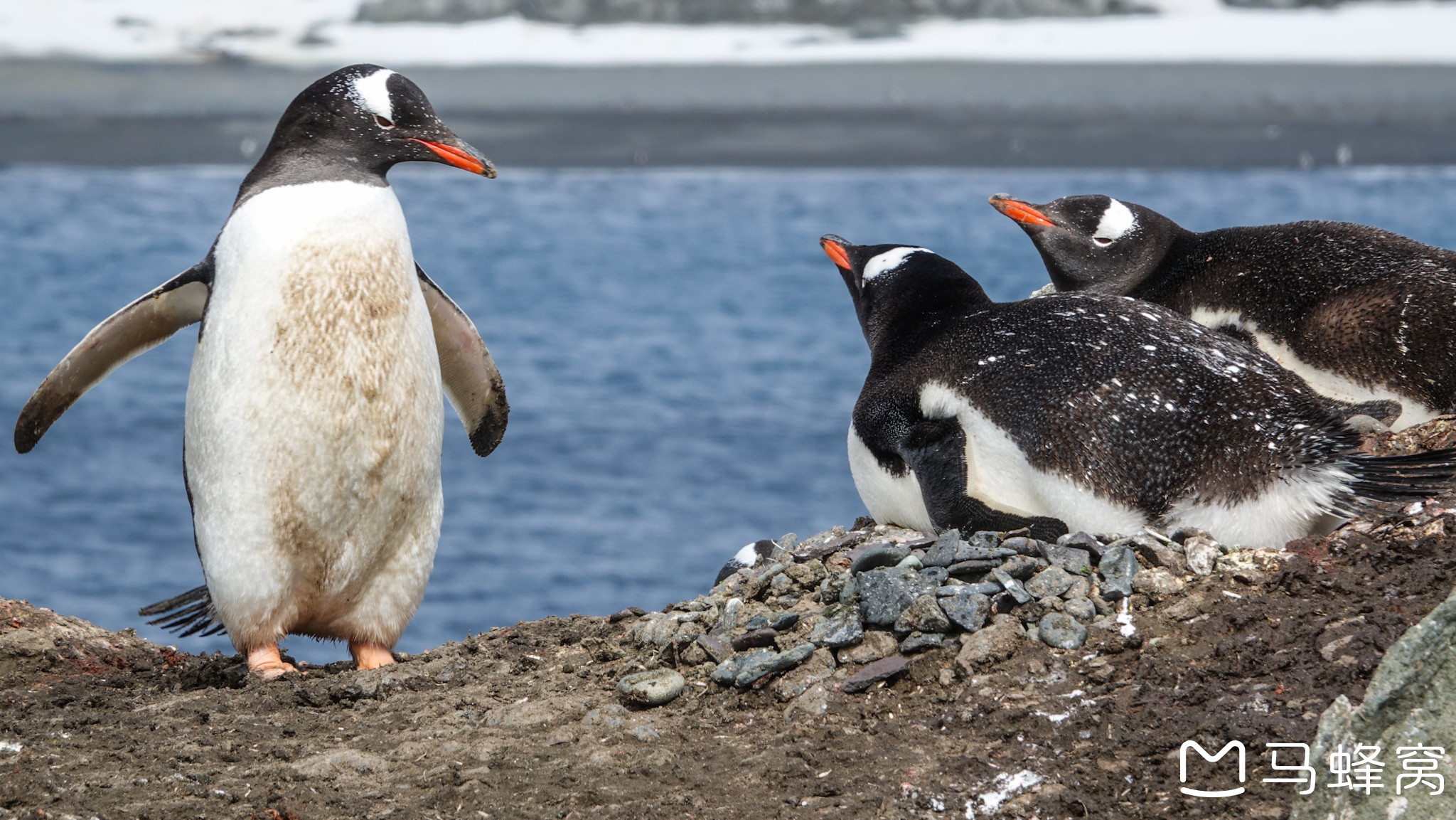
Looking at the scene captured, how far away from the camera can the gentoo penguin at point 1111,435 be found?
2.54 m

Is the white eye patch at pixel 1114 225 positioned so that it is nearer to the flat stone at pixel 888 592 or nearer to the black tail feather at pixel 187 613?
the flat stone at pixel 888 592

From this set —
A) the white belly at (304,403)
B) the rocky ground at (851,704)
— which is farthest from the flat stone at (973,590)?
the white belly at (304,403)

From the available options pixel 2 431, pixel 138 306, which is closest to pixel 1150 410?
pixel 138 306

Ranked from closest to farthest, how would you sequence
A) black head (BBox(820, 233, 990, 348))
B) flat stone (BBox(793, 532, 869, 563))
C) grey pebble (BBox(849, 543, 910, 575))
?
1. grey pebble (BBox(849, 543, 910, 575))
2. flat stone (BBox(793, 532, 869, 563))
3. black head (BBox(820, 233, 990, 348))

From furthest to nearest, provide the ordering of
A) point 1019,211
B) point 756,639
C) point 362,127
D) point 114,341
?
point 1019,211
point 114,341
point 362,127
point 756,639

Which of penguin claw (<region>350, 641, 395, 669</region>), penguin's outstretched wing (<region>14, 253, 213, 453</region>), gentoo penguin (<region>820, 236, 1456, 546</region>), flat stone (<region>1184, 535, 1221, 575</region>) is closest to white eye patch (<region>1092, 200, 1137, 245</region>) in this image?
gentoo penguin (<region>820, 236, 1456, 546</region>)

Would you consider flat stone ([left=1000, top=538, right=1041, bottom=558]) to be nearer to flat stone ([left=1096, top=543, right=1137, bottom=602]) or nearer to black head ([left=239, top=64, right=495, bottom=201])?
flat stone ([left=1096, top=543, right=1137, bottom=602])

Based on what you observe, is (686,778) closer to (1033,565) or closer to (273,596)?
(1033,565)

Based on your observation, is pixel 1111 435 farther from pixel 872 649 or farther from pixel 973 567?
pixel 872 649

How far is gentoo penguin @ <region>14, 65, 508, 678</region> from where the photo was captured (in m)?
2.86

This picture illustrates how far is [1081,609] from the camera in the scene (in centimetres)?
225

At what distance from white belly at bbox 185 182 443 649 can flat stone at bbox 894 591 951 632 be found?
123 centimetres

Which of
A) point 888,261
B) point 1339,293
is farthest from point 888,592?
point 1339,293

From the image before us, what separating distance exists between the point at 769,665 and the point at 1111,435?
32.3 inches
